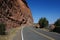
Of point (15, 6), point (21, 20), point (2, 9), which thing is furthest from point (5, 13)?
point (21, 20)

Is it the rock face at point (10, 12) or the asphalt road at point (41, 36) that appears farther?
the rock face at point (10, 12)

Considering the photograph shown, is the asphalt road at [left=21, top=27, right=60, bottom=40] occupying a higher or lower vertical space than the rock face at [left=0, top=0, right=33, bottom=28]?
lower

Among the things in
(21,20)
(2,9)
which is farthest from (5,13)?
(21,20)

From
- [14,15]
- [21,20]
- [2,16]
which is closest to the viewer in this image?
Answer: [2,16]

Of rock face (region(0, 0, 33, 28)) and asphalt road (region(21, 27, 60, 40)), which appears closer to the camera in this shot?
asphalt road (region(21, 27, 60, 40))

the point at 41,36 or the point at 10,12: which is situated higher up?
the point at 10,12

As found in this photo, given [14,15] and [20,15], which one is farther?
[20,15]

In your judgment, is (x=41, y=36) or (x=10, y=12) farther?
(x=10, y=12)

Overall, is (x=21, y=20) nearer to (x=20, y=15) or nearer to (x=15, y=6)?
(x=20, y=15)

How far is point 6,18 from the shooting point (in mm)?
86125

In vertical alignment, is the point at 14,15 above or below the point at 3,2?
below

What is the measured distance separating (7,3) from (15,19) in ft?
30.4

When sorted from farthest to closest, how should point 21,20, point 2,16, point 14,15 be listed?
point 21,20
point 14,15
point 2,16

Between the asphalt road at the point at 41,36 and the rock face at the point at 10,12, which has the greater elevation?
the rock face at the point at 10,12
